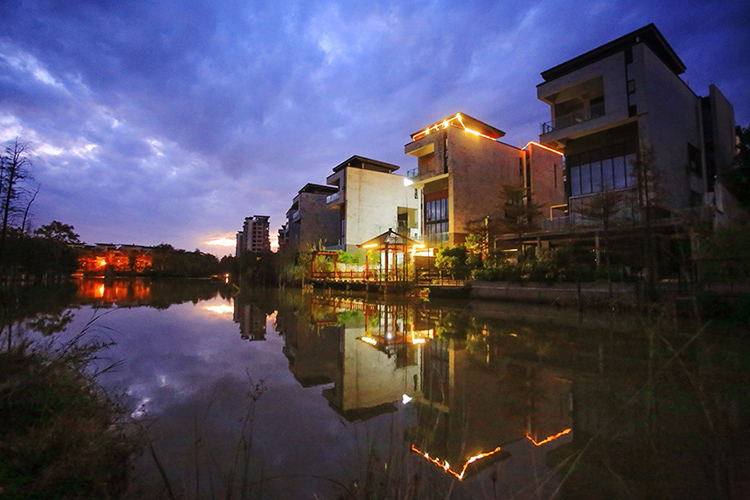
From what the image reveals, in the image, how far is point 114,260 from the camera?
73.6 m

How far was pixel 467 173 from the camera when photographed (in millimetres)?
29844

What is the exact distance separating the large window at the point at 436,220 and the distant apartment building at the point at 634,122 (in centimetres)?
982

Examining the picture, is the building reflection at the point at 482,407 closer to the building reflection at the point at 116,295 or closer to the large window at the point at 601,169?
the building reflection at the point at 116,295

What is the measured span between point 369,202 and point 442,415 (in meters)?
37.4

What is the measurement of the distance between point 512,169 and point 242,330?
29.9m

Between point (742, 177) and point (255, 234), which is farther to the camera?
point (255, 234)

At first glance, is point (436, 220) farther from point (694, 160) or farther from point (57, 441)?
point (57, 441)

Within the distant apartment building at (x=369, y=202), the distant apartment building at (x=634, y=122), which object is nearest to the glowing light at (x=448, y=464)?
the distant apartment building at (x=634, y=122)

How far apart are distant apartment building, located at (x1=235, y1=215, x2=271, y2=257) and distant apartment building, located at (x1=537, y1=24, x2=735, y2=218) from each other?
99.4 metres

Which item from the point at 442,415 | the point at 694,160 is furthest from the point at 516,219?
the point at 442,415

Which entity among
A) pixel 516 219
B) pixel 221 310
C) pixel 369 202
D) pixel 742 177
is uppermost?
pixel 369 202

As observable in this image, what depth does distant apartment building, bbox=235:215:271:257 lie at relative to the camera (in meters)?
112

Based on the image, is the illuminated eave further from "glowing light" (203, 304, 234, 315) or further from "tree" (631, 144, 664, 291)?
"glowing light" (203, 304, 234, 315)

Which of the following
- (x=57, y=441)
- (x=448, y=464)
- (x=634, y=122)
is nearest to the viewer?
(x=57, y=441)
